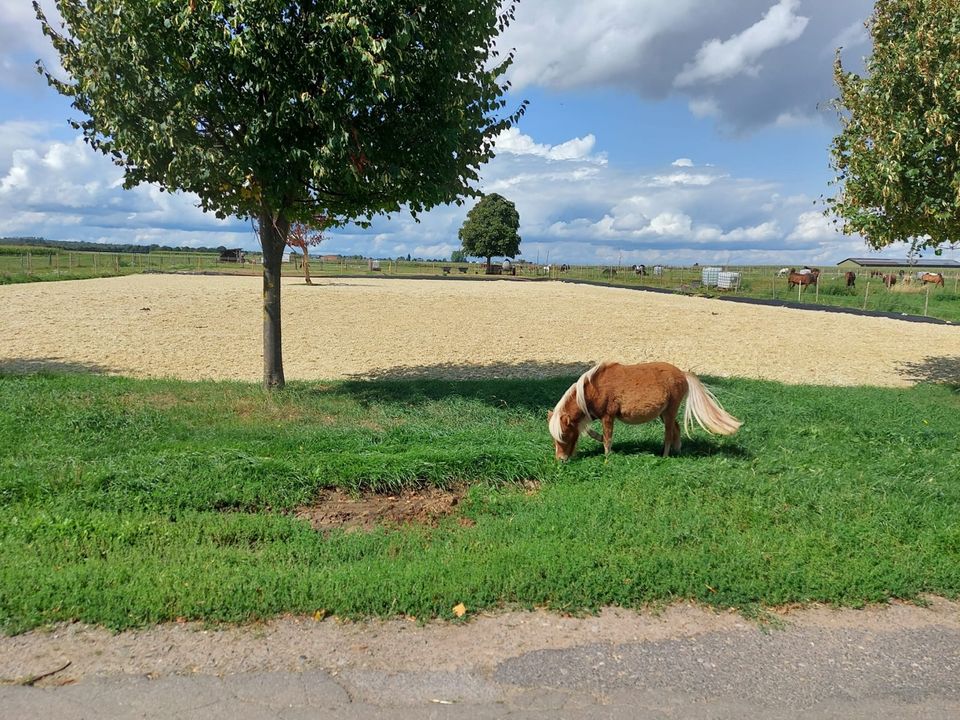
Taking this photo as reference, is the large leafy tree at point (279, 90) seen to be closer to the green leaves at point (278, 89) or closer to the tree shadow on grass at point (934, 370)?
the green leaves at point (278, 89)

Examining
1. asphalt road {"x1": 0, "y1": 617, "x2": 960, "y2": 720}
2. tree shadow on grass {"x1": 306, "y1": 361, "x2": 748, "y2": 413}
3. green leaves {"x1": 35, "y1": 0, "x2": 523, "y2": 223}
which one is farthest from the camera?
tree shadow on grass {"x1": 306, "y1": 361, "x2": 748, "y2": 413}

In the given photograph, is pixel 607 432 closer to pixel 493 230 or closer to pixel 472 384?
pixel 472 384

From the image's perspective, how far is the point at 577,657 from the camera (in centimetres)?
344

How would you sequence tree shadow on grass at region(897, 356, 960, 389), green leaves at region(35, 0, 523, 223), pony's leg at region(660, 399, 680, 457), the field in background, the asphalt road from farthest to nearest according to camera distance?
the field in background
tree shadow on grass at region(897, 356, 960, 389)
green leaves at region(35, 0, 523, 223)
pony's leg at region(660, 399, 680, 457)
the asphalt road

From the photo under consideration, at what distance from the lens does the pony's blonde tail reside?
6250 millimetres

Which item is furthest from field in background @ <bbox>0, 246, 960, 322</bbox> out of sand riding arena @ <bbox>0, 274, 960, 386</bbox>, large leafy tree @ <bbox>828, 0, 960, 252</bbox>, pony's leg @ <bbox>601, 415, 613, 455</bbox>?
pony's leg @ <bbox>601, 415, 613, 455</bbox>

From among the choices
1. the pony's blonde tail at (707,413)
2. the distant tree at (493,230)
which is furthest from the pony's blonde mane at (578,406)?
the distant tree at (493,230)

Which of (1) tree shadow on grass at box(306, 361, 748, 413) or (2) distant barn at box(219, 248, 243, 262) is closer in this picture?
(1) tree shadow on grass at box(306, 361, 748, 413)

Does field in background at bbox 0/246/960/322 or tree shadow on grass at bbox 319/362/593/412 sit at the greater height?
field in background at bbox 0/246/960/322

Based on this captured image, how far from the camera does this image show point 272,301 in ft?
31.8

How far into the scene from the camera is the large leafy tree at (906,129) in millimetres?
9594

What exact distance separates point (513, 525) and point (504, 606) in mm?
1118

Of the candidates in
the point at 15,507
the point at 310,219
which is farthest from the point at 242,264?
the point at 15,507

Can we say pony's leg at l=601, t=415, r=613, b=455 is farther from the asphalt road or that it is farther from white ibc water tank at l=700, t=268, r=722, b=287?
white ibc water tank at l=700, t=268, r=722, b=287
